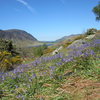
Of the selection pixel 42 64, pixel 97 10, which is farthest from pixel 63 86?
pixel 97 10

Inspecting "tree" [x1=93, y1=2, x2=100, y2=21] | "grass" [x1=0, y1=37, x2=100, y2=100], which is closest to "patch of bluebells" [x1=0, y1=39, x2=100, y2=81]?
"grass" [x1=0, y1=37, x2=100, y2=100]

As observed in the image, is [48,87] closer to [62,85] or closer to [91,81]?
[62,85]

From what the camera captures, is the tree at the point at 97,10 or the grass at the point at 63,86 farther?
the tree at the point at 97,10

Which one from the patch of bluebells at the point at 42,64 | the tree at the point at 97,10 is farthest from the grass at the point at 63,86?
the tree at the point at 97,10

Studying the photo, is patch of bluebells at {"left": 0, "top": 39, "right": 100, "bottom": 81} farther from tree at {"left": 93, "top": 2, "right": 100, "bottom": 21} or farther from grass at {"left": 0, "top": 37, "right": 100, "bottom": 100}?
tree at {"left": 93, "top": 2, "right": 100, "bottom": 21}

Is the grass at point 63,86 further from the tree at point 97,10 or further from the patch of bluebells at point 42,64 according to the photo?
the tree at point 97,10

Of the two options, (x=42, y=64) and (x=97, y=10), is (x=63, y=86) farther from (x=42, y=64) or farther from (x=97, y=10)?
(x=97, y=10)

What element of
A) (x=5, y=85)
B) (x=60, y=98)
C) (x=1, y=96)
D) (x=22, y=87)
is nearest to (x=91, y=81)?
(x=60, y=98)

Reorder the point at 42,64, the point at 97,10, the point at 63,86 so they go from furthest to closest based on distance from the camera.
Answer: the point at 97,10 → the point at 42,64 → the point at 63,86

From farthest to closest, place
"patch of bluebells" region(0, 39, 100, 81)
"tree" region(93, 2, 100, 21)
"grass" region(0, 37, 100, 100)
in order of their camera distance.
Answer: "tree" region(93, 2, 100, 21)
"patch of bluebells" region(0, 39, 100, 81)
"grass" region(0, 37, 100, 100)

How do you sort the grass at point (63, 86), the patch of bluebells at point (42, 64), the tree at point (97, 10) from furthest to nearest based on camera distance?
the tree at point (97, 10)
the patch of bluebells at point (42, 64)
the grass at point (63, 86)

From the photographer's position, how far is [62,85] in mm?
3912

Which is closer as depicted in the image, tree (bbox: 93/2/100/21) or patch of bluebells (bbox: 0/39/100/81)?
patch of bluebells (bbox: 0/39/100/81)

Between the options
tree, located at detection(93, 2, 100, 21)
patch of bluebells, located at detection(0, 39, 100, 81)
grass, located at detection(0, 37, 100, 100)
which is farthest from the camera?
tree, located at detection(93, 2, 100, 21)
